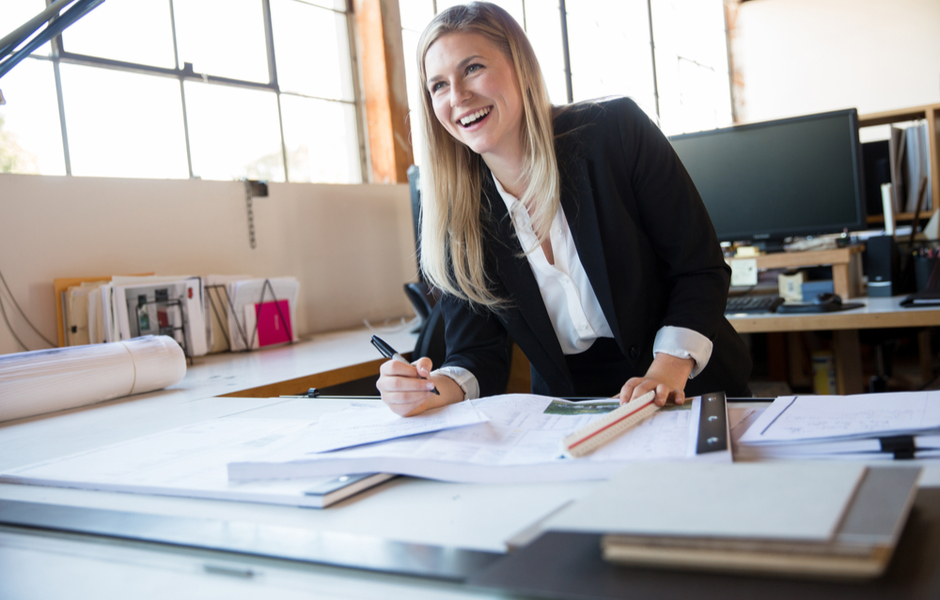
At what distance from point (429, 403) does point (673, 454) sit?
43 cm

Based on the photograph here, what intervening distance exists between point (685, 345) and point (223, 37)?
8.29ft

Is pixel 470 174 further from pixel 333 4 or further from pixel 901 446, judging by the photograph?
pixel 333 4

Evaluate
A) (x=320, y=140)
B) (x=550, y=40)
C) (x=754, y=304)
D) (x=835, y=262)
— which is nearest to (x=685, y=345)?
(x=754, y=304)

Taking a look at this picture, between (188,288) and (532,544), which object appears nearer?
(532,544)

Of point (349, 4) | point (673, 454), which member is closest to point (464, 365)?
point (673, 454)

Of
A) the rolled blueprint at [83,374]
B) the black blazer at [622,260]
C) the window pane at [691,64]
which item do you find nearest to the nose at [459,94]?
the black blazer at [622,260]

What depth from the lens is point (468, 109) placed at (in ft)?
4.09

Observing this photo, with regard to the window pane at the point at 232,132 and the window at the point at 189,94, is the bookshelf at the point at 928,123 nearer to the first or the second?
the window at the point at 189,94

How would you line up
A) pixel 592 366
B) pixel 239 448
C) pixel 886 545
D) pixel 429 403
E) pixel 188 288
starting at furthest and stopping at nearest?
1. pixel 188 288
2. pixel 592 366
3. pixel 429 403
4. pixel 239 448
5. pixel 886 545

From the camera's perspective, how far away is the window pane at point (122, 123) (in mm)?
2365

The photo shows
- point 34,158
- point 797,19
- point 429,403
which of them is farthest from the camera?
point 797,19

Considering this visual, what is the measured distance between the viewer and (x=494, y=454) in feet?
2.25

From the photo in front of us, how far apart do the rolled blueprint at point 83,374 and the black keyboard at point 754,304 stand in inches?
61.4

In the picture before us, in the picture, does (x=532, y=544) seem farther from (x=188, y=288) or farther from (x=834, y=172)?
(x=834, y=172)
